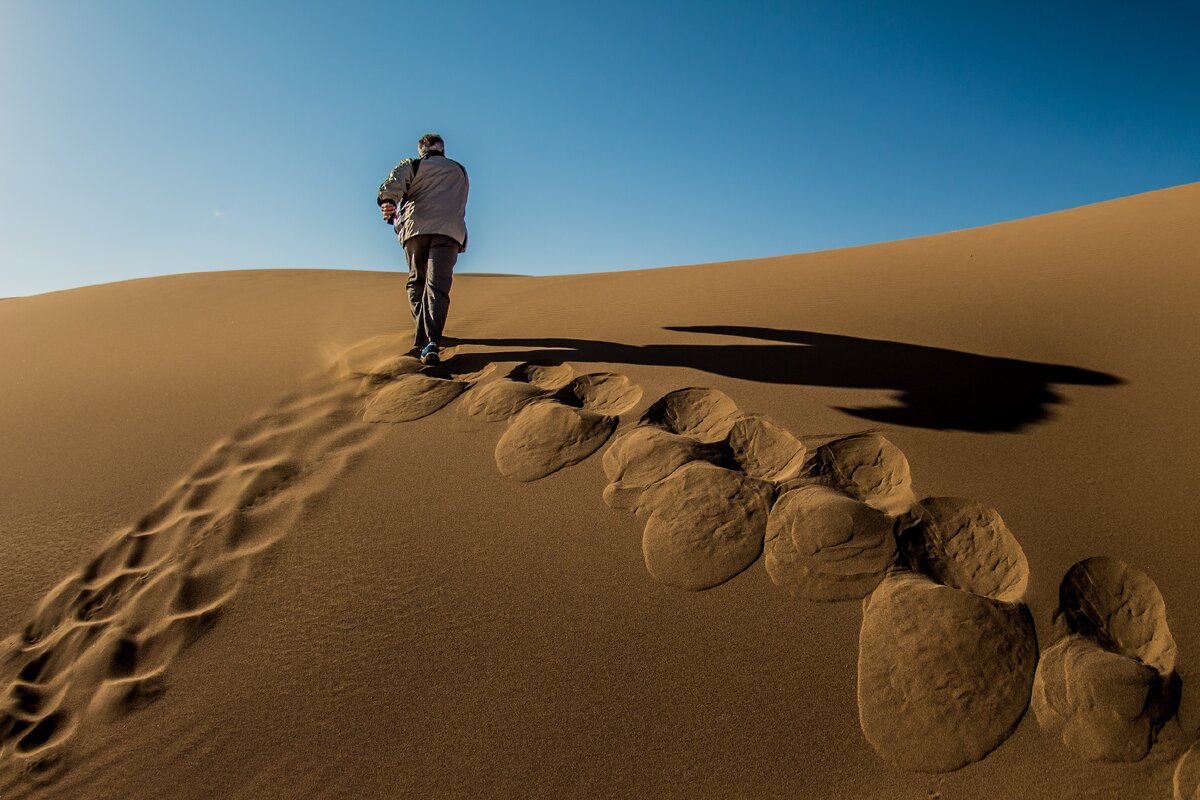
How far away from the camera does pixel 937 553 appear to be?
1.70 m

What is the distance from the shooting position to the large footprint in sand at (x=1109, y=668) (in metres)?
1.26

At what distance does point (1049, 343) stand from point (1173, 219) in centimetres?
262

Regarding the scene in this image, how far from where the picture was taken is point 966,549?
5.60 feet

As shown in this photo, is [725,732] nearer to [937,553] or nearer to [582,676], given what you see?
[582,676]

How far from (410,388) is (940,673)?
251 centimetres

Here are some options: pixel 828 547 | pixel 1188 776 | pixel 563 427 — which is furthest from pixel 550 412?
pixel 1188 776

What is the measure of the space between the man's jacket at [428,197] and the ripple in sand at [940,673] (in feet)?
10.1

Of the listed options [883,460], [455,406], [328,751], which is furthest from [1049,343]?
[328,751]

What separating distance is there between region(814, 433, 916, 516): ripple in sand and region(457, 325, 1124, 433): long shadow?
0.65ft

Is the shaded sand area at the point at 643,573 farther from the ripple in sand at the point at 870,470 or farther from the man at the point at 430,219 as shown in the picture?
the man at the point at 430,219

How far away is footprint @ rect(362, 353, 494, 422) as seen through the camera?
2.92 metres

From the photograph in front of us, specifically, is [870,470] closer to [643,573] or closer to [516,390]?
[643,573]

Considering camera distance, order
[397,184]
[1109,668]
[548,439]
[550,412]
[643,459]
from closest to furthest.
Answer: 1. [1109,668]
2. [643,459]
3. [548,439]
4. [550,412]
5. [397,184]

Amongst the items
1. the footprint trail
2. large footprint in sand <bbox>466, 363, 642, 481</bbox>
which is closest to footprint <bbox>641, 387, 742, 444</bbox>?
large footprint in sand <bbox>466, 363, 642, 481</bbox>
